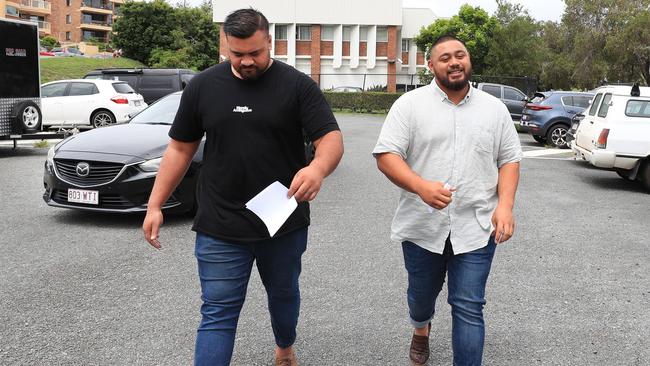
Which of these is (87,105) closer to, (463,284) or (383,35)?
(463,284)

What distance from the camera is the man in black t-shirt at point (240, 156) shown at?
305cm

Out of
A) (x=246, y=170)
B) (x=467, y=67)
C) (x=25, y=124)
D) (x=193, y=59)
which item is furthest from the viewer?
(x=193, y=59)

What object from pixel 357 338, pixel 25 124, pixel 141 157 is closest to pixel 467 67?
pixel 357 338

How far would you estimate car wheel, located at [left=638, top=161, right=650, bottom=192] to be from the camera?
36.8 ft

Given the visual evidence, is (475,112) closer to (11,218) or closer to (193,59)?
(11,218)

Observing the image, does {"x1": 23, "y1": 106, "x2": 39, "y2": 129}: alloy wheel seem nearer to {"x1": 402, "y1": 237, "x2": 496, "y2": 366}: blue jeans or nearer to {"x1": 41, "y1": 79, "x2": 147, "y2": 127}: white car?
{"x1": 41, "y1": 79, "x2": 147, "y2": 127}: white car

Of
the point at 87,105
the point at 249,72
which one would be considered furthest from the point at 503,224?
the point at 87,105

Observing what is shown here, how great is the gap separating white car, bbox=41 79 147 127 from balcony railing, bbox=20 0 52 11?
243 ft

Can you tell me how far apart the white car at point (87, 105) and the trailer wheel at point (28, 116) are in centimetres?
404

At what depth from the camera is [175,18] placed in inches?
2357

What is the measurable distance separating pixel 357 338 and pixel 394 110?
154cm

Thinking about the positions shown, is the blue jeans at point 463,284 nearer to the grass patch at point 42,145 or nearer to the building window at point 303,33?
the grass patch at point 42,145

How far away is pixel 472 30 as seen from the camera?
2051 inches

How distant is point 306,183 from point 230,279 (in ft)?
1.98
